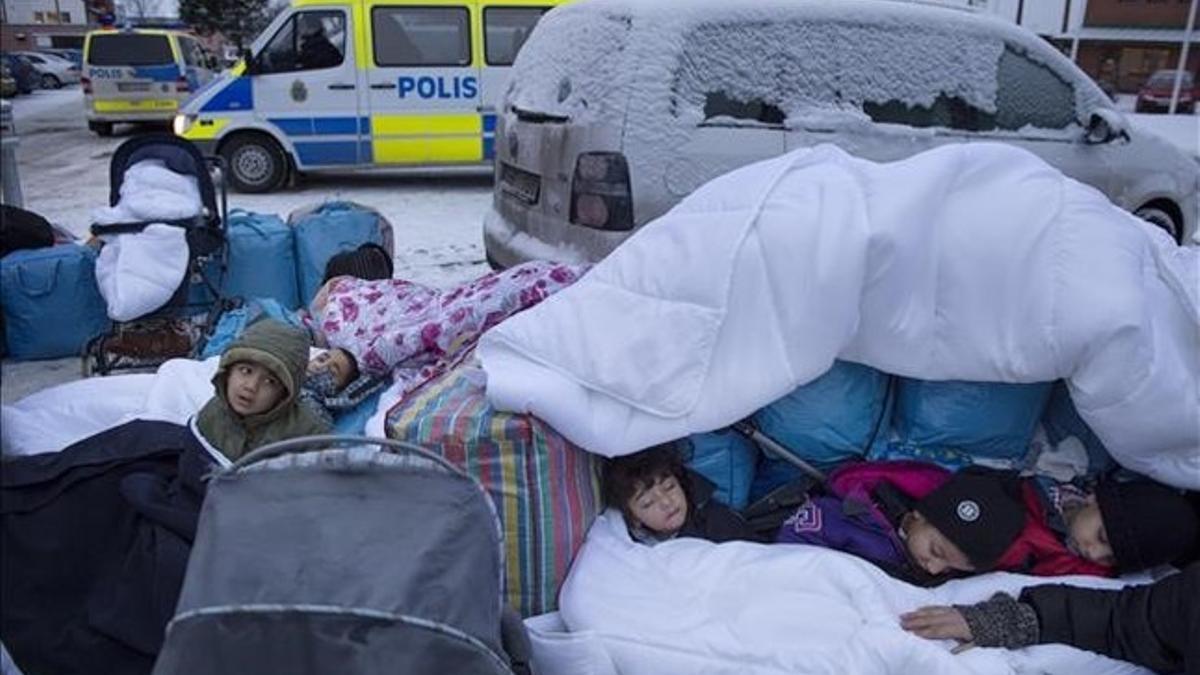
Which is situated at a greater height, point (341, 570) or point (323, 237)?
point (341, 570)

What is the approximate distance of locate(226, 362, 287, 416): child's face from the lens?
2428 millimetres

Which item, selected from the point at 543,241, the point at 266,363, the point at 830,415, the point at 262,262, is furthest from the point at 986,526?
the point at 262,262

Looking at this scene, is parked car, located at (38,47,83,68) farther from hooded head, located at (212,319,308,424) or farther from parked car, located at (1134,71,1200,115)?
hooded head, located at (212,319,308,424)

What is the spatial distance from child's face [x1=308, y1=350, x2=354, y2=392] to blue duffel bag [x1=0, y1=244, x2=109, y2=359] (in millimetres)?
1746

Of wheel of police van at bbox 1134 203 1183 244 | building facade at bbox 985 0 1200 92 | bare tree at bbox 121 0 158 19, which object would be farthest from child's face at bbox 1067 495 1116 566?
building facade at bbox 985 0 1200 92

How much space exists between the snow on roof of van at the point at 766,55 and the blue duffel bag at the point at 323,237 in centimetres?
100

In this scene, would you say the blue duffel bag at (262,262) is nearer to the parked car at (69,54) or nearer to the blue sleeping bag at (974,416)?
the blue sleeping bag at (974,416)

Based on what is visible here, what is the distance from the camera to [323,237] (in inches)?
188

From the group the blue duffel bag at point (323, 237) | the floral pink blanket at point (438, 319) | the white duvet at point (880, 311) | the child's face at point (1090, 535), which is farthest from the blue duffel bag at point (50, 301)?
the child's face at point (1090, 535)

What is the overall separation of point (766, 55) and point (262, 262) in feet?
8.83

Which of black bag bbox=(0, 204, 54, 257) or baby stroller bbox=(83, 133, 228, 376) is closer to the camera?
baby stroller bbox=(83, 133, 228, 376)

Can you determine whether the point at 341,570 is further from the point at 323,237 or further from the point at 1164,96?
the point at 1164,96

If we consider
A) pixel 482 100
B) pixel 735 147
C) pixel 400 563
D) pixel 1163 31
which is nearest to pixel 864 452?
pixel 400 563

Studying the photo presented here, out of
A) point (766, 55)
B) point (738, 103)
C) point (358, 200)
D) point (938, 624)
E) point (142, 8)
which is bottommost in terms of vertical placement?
point (358, 200)
